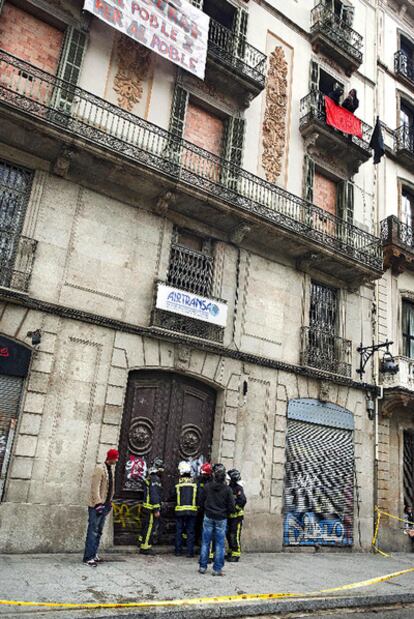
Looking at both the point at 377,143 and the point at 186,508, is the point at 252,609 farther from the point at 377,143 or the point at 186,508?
the point at 377,143

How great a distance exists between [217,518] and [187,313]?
452 cm

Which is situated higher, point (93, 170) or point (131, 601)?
point (93, 170)

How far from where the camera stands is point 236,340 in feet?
38.9

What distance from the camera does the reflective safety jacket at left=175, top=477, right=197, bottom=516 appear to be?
30.4ft

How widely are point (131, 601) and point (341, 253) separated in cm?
1008

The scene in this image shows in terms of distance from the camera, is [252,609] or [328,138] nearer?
[252,609]

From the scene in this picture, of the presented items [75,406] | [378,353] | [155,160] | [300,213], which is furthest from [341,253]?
[75,406]

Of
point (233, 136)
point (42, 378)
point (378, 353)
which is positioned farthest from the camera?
point (378, 353)

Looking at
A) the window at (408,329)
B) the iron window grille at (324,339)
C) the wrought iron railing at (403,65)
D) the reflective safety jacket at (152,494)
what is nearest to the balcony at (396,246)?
the window at (408,329)

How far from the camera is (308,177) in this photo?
1466cm

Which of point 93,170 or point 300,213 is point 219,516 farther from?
point 300,213

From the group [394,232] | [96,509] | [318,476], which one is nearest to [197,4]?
[394,232]

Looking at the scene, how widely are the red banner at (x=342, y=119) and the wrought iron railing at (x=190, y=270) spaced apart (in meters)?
6.45

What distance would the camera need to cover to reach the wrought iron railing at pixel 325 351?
13.1m
